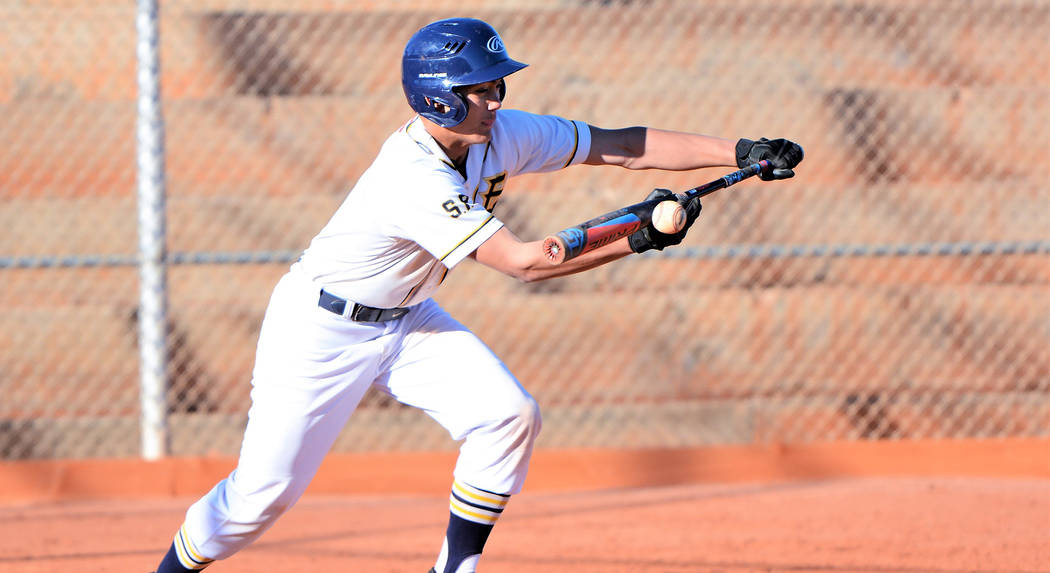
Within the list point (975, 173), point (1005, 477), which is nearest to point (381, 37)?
point (975, 173)

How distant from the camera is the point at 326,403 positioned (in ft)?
10.2

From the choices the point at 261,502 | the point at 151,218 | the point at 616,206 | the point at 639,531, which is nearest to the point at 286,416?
the point at 261,502

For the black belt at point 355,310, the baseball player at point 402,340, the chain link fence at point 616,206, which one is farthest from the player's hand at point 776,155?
the chain link fence at point 616,206

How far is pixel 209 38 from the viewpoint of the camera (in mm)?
6453

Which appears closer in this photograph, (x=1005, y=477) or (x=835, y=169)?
(x=1005, y=477)

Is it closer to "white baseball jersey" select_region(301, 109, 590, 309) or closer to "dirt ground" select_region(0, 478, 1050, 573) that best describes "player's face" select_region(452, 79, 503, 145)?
"white baseball jersey" select_region(301, 109, 590, 309)

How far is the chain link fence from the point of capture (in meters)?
5.79

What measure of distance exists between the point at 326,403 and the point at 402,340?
28 centimetres

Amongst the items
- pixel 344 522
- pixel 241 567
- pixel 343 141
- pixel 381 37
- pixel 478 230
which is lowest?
pixel 344 522

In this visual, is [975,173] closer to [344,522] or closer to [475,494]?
[344,522]

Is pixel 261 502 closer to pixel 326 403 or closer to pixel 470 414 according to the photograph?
pixel 326 403

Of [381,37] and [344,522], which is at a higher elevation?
[381,37]

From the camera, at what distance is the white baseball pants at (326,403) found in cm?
306

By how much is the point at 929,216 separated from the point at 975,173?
1.45ft
